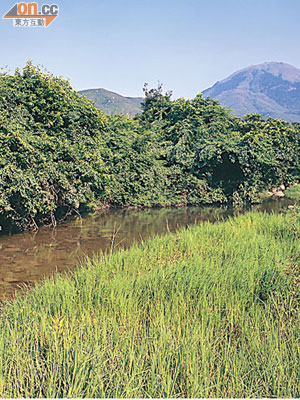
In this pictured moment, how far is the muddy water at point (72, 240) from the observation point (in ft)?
20.9

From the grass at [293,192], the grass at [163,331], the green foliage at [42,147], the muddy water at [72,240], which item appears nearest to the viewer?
the grass at [163,331]

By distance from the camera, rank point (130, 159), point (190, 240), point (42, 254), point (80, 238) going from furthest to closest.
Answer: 1. point (130, 159)
2. point (80, 238)
3. point (42, 254)
4. point (190, 240)

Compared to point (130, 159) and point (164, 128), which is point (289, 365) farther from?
point (164, 128)

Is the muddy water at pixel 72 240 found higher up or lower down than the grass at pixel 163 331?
lower down

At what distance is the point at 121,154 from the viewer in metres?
12.8

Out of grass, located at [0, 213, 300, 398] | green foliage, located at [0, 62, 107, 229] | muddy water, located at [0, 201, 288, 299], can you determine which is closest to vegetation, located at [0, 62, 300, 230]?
green foliage, located at [0, 62, 107, 229]

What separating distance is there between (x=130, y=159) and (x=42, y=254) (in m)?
6.33

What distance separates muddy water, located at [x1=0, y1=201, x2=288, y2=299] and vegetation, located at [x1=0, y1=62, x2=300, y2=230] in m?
0.58

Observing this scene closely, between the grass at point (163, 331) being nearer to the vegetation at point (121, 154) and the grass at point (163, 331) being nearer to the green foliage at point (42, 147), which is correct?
the green foliage at point (42, 147)

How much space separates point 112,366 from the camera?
238 cm

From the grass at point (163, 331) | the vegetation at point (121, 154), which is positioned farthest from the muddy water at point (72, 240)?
the grass at point (163, 331)

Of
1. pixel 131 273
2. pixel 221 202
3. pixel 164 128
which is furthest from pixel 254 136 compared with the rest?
pixel 131 273

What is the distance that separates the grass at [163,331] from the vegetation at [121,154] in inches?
169

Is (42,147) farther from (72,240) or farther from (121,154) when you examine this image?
(121,154)
